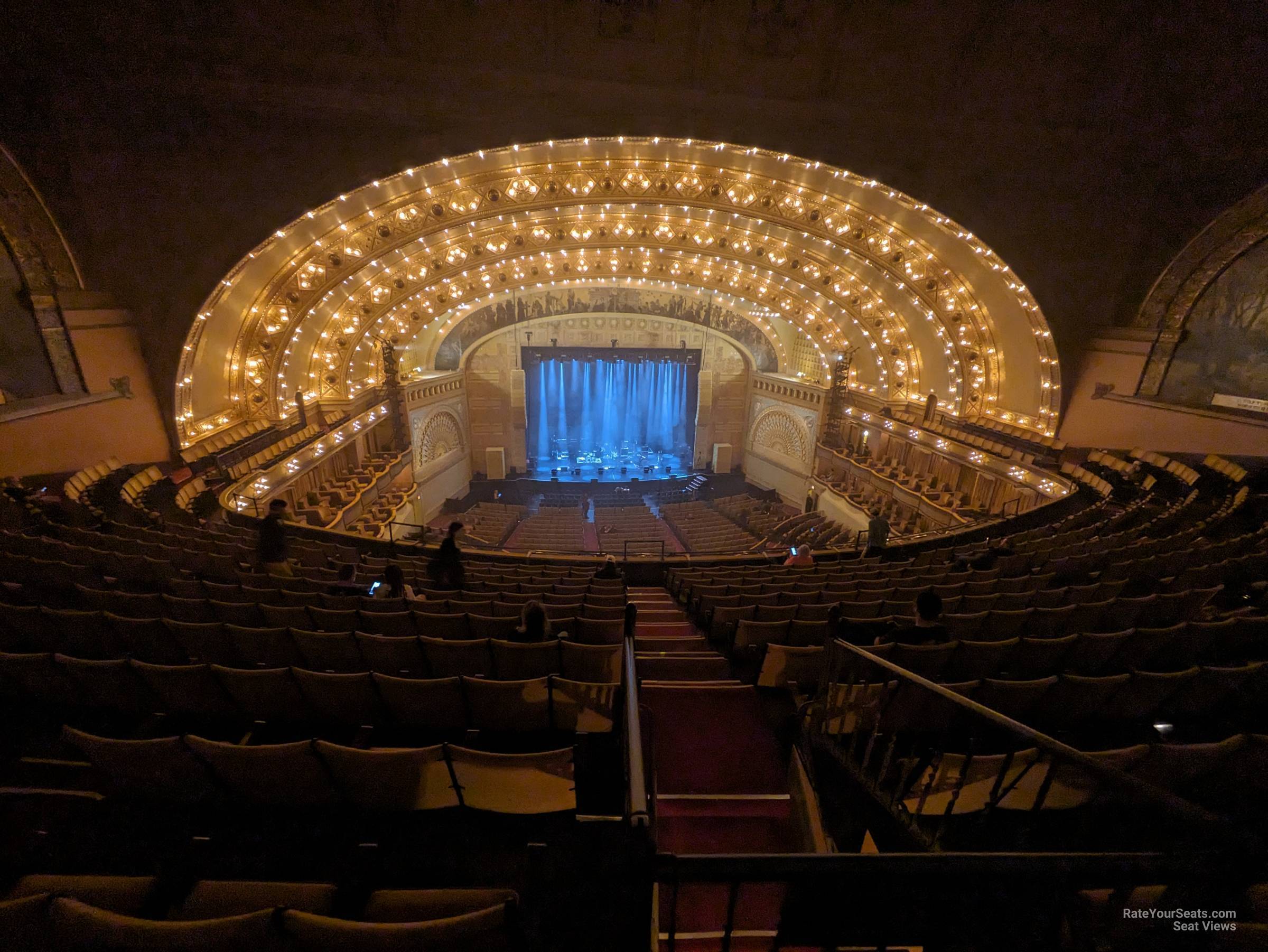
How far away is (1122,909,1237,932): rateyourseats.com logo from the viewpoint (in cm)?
139

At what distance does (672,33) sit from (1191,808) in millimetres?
12265

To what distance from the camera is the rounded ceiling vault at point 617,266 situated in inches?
463

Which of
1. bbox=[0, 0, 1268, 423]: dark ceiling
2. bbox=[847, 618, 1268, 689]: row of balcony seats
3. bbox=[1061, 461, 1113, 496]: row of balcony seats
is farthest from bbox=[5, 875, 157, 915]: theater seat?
bbox=[1061, 461, 1113, 496]: row of balcony seats

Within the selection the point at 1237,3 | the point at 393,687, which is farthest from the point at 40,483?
the point at 1237,3

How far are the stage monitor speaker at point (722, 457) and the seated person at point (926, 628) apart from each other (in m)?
22.8

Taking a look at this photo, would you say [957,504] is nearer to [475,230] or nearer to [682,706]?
[682,706]

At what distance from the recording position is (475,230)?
14688 mm

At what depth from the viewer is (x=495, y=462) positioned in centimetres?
2459

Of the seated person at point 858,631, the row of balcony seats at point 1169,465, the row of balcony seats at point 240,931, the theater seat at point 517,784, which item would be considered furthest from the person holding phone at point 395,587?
the row of balcony seats at point 1169,465

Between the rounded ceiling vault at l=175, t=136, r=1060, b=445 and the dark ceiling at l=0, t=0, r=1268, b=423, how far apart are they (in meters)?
0.66

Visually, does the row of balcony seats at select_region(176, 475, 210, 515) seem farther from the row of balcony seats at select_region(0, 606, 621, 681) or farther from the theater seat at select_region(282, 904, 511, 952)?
the theater seat at select_region(282, 904, 511, 952)

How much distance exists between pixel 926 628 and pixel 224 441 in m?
15.5

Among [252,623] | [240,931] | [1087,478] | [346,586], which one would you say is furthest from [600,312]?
[240,931]

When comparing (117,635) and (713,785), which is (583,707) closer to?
(713,785)
